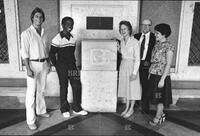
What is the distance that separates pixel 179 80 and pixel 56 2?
2.65 meters

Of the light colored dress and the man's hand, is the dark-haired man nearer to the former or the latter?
the man's hand

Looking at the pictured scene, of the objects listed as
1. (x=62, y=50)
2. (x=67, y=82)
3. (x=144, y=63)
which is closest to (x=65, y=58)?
(x=62, y=50)

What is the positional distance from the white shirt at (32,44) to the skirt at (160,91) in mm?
1540

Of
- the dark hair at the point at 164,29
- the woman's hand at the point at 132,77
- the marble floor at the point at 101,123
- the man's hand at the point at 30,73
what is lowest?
the marble floor at the point at 101,123

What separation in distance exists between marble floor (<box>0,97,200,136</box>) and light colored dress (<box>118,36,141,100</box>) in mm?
397

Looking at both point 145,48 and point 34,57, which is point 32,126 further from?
point 145,48

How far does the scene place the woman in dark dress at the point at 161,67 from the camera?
2781mm

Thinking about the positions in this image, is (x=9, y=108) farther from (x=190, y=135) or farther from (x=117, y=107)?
(x=190, y=135)

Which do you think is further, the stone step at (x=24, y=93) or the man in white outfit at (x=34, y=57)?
the stone step at (x=24, y=93)

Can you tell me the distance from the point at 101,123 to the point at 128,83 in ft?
2.31

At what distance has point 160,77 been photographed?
9.59ft

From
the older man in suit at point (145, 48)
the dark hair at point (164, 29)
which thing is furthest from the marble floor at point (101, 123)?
the dark hair at point (164, 29)

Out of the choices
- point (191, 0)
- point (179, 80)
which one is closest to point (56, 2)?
point (191, 0)

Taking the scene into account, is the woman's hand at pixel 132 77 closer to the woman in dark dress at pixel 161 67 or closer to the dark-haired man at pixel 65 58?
the woman in dark dress at pixel 161 67
